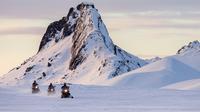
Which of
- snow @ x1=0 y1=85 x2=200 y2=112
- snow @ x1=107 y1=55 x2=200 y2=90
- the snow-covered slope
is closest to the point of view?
snow @ x1=0 y1=85 x2=200 y2=112

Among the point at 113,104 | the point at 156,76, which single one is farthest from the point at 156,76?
the point at 113,104

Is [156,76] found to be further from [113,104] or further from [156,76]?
[113,104]

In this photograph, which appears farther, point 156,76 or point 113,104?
point 156,76

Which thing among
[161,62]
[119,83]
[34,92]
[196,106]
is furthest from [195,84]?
[161,62]

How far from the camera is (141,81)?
94.5 meters

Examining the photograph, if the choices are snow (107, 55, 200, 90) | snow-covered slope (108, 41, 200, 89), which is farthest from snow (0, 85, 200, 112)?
snow-covered slope (108, 41, 200, 89)

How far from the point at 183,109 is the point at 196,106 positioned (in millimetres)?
1889

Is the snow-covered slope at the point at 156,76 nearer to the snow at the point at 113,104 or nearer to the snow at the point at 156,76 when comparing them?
the snow at the point at 156,76

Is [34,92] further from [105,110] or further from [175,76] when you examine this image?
[175,76]

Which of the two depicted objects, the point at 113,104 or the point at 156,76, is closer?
the point at 113,104

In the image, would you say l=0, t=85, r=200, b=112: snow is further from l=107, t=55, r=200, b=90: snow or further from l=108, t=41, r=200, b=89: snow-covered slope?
l=108, t=41, r=200, b=89: snow-covered slope

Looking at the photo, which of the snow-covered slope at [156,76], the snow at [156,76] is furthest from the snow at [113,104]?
the snow-covered slope at [156,76]

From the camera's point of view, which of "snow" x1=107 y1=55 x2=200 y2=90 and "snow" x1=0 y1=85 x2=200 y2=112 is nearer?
"snow" x1=0 y1=85 x2=200 y2=112

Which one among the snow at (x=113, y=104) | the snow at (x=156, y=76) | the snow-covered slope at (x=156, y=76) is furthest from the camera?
the snow-covered slope at (x=156, y=76)
